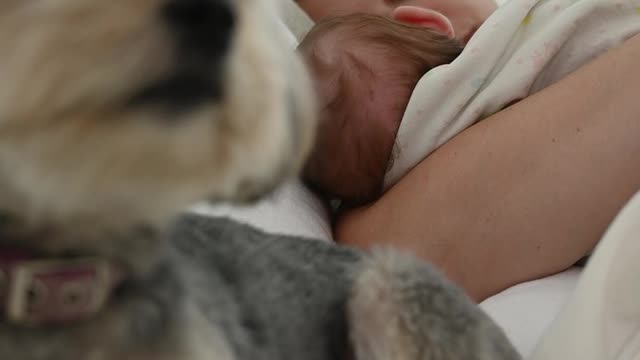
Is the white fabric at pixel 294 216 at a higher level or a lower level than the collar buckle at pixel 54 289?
lower

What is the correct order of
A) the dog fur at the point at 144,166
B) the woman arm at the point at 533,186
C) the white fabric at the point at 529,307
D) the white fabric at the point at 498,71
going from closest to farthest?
the dog fur at the point at 144,166 < the white fabric at the point at 529,307 < the woman arm at the point at 533,186 < the white fabric at the point at 498,71

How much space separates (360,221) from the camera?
4.46 feet

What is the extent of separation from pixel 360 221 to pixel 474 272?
229 mm

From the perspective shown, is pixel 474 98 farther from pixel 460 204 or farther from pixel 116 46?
pixel 116 46

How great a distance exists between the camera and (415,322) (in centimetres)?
96

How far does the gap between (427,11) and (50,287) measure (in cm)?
132

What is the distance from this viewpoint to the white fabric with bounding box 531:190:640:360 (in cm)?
87

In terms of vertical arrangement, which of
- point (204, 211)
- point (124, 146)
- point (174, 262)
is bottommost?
point (204, 211)

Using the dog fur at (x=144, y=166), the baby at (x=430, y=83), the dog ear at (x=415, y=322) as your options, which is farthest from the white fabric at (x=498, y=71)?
the dog fur at (x=144, y=166)

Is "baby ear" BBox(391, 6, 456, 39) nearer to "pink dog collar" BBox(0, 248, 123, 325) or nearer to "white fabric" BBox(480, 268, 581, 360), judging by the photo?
"white fabric" BBox(480, 268, 581, 360)

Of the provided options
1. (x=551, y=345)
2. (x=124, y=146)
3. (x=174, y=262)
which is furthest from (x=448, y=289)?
(x=124, y=146)

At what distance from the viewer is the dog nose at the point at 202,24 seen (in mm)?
502

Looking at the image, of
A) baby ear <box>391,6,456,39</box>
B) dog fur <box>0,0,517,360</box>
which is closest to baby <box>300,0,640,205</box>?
baby ear <box>391,6,456,39</box>

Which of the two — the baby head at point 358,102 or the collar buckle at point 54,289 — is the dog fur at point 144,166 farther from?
the baby head at point 358,102
